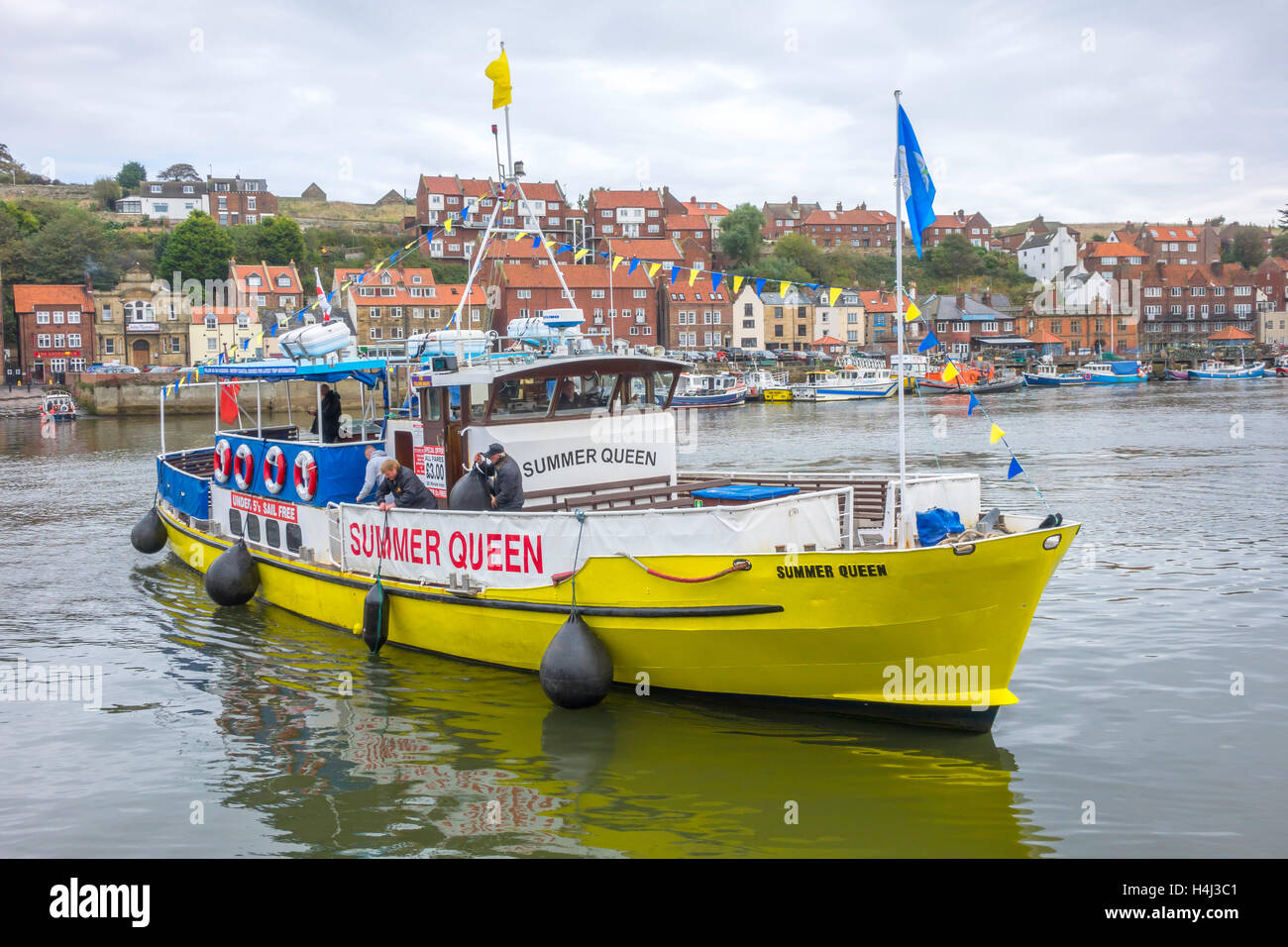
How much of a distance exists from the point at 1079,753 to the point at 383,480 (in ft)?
30.8

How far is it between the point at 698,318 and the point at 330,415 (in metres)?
92.8

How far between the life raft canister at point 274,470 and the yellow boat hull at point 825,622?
19.4 feet

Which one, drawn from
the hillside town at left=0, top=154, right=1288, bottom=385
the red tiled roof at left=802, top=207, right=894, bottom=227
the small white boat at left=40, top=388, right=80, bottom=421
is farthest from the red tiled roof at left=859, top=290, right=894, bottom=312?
the small white boat at left=40, top=388, right=80, bottom=421

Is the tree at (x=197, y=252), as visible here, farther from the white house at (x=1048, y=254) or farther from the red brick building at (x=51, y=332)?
the white house at (x=1048, y=254)

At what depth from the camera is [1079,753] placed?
35.7 ft

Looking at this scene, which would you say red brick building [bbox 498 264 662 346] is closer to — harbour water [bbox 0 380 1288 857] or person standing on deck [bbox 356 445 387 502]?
harbour water [bbox 0 380 1288 857]

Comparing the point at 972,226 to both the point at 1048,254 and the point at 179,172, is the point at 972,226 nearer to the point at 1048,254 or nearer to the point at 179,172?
the point at 1048,254

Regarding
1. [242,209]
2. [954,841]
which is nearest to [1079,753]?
[954,841]

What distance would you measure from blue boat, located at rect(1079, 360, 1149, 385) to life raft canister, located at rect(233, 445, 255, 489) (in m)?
99.0

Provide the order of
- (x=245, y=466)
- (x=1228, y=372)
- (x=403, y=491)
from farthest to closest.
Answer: (x=1228, y=372), (x=245, y=466), (x=403, y=491)

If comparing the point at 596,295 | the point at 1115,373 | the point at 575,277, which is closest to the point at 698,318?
the point at 596,295

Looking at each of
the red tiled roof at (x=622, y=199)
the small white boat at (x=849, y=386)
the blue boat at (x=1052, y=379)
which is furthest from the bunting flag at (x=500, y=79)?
the red tiled roof at (x=622, y=199)

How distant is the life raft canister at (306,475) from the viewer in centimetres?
1620

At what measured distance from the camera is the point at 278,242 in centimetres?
11350
